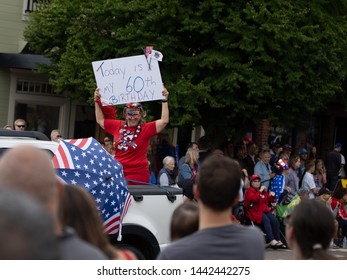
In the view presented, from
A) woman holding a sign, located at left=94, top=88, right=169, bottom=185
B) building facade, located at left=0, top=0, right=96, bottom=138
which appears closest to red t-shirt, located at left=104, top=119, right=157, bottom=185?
woman holding a sign, located at left=94, top=88, right=169, bottom=185

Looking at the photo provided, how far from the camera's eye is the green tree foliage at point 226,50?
16.2 metres

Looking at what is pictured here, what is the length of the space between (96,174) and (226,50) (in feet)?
32.4

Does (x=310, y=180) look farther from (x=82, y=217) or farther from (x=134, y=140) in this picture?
(x=82, y=217)

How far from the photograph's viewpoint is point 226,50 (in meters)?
16.5

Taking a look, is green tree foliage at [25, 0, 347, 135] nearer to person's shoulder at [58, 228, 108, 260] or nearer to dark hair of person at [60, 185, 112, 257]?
dark hair of person at [60, 185, 112, 257]

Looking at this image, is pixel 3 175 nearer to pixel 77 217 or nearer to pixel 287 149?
pixel 77 217

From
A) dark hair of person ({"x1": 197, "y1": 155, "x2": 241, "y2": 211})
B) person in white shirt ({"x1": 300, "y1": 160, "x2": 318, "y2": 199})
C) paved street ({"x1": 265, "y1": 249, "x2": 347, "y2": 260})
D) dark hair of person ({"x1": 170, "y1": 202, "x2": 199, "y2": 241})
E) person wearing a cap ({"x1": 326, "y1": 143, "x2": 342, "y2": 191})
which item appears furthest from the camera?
person wearing a cap ({"x1": 326, "y1": 143, "x2": 342, "y2": 191})

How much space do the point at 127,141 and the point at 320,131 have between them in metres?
20.8

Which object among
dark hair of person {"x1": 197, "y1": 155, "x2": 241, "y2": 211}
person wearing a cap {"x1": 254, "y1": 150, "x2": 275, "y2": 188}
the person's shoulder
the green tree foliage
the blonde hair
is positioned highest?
the green tree foliage

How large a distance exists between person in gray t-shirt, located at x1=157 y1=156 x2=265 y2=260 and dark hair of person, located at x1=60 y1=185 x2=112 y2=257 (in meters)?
0.38

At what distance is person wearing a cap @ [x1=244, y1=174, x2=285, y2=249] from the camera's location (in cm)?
1412

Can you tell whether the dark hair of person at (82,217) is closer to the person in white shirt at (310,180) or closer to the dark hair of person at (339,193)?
the person in white shirt at (310,180)

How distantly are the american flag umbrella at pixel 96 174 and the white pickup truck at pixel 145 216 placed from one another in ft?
1.41

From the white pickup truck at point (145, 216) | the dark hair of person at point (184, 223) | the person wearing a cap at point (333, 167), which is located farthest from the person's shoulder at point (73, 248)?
the person wearing a cap at point (333, 167)
